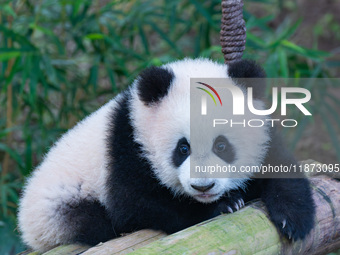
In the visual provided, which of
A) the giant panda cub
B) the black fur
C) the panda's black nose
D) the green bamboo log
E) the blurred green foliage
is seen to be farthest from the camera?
the blurred green foliage

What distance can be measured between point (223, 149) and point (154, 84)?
34cm

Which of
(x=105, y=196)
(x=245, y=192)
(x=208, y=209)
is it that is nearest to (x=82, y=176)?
(x=105, y=196)

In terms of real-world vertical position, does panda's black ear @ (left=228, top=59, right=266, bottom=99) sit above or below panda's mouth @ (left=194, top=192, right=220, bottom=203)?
above

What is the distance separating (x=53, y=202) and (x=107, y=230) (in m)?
0.24

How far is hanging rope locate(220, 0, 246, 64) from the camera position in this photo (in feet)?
6.07

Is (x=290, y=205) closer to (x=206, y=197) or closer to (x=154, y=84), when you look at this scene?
(x=206, y=197)

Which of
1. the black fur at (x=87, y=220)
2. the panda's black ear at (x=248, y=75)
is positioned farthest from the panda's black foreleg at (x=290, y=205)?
the black fur at (x=87, y=220)

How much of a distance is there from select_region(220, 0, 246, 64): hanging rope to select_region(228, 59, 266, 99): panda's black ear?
0.15 meters

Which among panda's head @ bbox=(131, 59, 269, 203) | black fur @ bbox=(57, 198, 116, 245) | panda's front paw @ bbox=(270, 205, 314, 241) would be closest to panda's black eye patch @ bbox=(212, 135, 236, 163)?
panda's head @ bbox=(131, 59, 269, 203)

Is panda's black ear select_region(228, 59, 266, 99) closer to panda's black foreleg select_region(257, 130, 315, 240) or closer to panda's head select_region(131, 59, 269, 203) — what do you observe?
panda's head select_region(131, 59, 269, 203)

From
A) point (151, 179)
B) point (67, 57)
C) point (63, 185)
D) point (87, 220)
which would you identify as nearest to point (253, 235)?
point (151, 179)

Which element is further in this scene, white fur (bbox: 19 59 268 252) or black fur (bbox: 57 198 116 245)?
black fur (bbox: 57 198 116 245)

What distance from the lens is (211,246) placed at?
55.7 inches

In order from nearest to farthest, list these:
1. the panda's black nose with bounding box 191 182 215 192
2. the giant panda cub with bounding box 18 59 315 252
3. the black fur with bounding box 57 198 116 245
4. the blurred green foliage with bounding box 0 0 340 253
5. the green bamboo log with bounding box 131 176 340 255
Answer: the green bamboo log with bounding box 131 176 340 255, the panda's black nose with bounding box 191 182 215 192, the giant panda cub with bounding box 18 59 315 252, the black fur with bounding box 57 198 116 245, the blurred green foliage with bounding box 0 0 340 253
